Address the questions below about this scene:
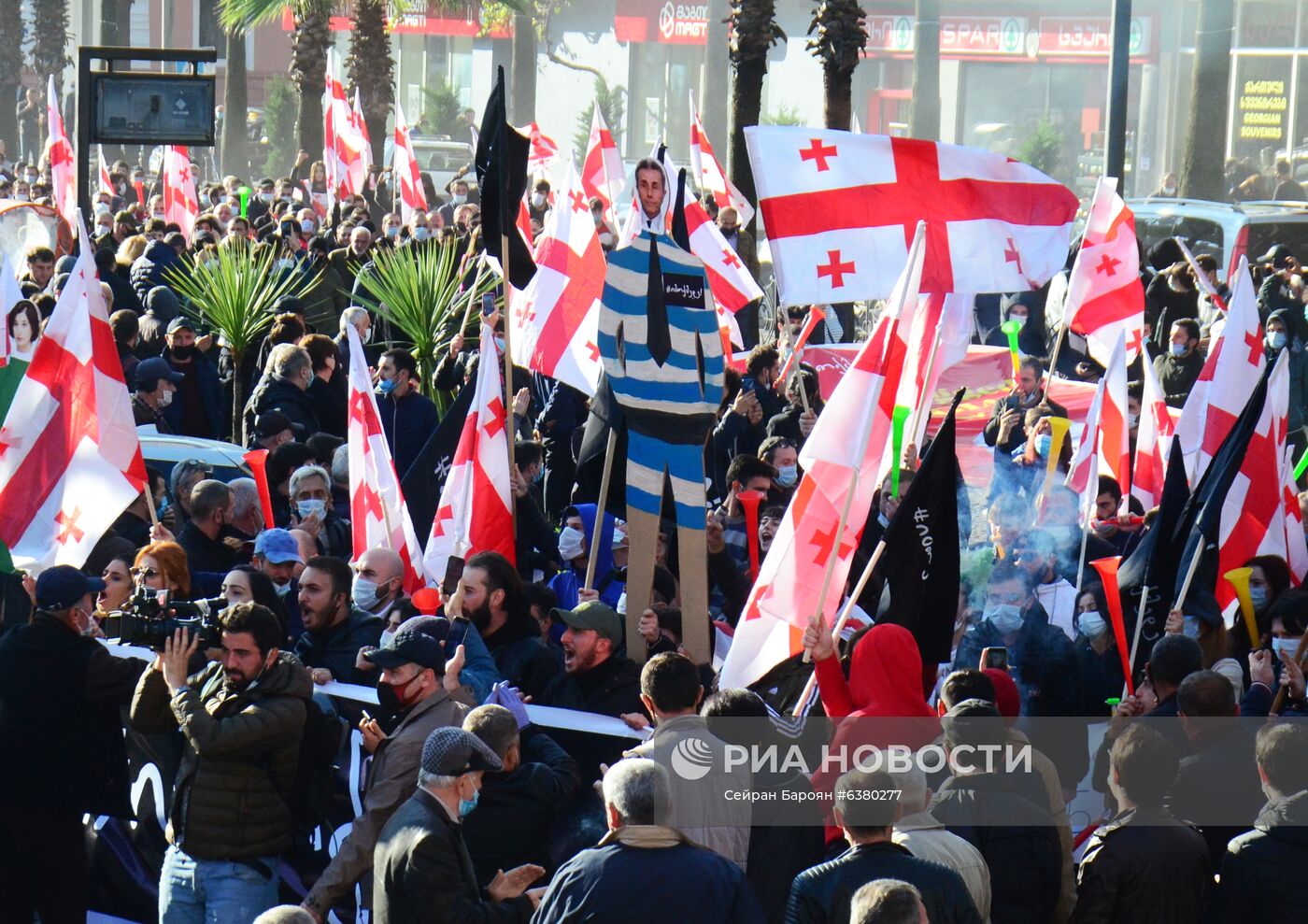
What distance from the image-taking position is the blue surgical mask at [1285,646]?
23.6 feet

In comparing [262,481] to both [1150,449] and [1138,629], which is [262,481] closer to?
[1138,629]

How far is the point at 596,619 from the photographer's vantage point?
6648 mm

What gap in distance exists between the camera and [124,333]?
12.4 metres

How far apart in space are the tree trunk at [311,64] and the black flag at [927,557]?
82.3ft

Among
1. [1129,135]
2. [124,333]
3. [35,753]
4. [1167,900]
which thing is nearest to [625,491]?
[35,753]

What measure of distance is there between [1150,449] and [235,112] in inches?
1179

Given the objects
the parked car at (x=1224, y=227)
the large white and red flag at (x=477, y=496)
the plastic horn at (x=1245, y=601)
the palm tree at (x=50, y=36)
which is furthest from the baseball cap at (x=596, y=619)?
the palm tree at (x=50, y=36)

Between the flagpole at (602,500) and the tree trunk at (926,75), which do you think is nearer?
the flagpole at (602,500)

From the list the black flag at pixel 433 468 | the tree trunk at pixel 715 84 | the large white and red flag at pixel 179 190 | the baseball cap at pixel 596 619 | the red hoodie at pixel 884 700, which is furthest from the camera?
the tree trunk at pixel 715 84

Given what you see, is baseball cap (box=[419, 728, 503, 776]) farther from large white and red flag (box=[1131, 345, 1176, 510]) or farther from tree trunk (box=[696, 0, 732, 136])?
tree trunk (box=[696, 0, 732, 136])

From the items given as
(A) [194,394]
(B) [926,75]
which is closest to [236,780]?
(A) [194,394]

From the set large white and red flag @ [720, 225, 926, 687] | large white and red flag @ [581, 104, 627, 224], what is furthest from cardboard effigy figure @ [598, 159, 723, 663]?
large white and red flag @ [581, 104, 627, 224]

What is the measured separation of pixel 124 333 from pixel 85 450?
4399 millimetres

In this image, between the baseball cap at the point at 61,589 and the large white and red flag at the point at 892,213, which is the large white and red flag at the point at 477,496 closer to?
the large white and red flag at the point at 892,213
